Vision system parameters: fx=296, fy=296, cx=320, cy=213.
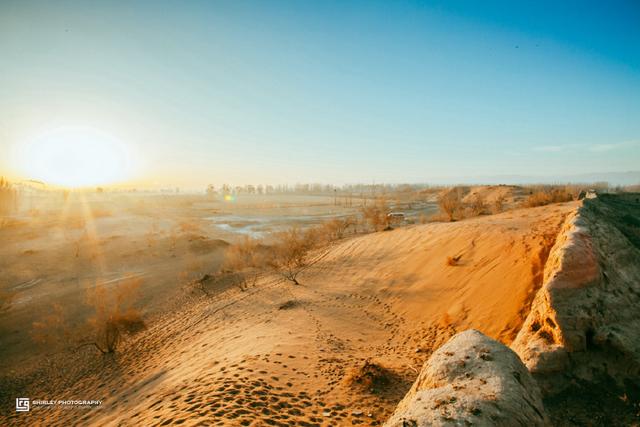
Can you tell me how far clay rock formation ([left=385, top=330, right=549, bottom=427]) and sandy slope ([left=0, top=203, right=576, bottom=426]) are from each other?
2205mm

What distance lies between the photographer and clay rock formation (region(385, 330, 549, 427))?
2.10 m

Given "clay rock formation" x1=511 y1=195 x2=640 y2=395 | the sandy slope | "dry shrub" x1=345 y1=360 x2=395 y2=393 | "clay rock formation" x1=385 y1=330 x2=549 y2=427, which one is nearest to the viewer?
"clay rock formation" x1=385 y1=330 x2=549 y2=427

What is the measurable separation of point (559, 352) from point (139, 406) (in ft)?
22.0

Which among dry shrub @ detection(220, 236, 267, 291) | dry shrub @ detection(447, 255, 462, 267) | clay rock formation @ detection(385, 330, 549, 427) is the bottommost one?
dry shrub @ detection(220, 236, 267, 291)

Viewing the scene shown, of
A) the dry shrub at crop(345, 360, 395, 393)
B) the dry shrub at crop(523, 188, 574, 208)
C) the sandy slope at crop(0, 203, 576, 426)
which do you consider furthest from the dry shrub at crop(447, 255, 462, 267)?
the dry shrub at crop(523, 188, 574, 208)

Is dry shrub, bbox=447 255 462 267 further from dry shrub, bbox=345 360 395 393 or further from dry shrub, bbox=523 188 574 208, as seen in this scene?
dry shrub, bbox=523 188 574 208

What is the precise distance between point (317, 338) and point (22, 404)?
7656 millimetres

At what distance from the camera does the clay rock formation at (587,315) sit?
3150 mm

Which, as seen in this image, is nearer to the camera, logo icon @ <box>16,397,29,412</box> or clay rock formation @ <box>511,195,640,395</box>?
clay rock formation @ <box>511,195,640,395</box>

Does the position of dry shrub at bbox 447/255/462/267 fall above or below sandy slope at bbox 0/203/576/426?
A: above

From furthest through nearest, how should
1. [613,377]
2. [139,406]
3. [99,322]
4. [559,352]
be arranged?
[99,322]
[139,406]
[559,352]
[613,377]

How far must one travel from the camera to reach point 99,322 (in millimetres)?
9930

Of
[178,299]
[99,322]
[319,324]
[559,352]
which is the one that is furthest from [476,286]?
[178,299]

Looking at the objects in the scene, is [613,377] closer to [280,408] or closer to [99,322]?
[280,408]
